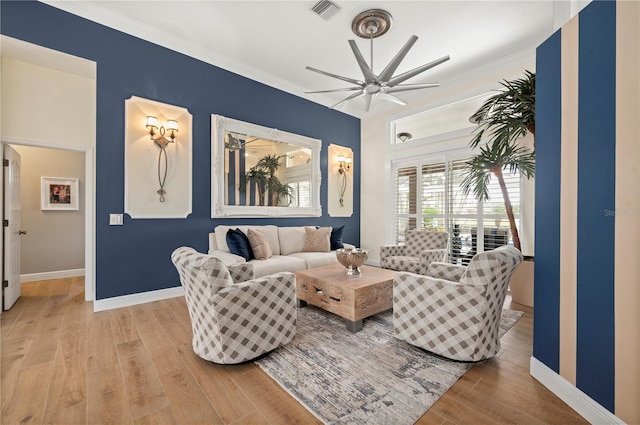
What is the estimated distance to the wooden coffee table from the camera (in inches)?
100

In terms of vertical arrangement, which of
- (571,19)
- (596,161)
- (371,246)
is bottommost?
(371,246)

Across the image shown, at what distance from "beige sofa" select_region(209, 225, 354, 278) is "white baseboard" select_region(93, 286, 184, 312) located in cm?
73

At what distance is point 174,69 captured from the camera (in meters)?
3.75

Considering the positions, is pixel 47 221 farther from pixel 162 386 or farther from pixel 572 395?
pixel 572 395

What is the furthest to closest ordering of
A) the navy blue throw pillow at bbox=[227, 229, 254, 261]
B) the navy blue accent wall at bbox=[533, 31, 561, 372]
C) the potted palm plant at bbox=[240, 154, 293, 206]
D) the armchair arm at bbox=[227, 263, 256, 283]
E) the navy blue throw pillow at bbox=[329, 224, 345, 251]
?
the navy blue throw pillow at bbox=[329, 224, 345, 251]
the potted palm plant at bbox=[240, 154, 293, 206]
the navy blue throw pillow at bbox=[227, 229, 254, 261]
the armchair arm at bbox=[227, 263, 256, 283]
the navy blue accent wall at bbox=[533, 31, 561, 372]

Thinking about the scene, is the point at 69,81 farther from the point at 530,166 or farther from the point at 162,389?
the point at 530,166

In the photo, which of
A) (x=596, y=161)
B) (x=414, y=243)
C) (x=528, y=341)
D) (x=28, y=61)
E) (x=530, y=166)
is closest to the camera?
(x=596, y=161)

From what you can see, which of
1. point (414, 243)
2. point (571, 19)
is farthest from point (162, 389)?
point (414, 243)

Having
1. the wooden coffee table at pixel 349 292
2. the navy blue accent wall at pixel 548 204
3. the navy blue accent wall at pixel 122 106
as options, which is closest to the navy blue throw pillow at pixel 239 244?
the navy blue accent wall at pixel 122 106

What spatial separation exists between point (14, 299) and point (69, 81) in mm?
2781

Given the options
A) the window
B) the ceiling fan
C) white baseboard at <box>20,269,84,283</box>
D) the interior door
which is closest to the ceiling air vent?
the ceiling fan

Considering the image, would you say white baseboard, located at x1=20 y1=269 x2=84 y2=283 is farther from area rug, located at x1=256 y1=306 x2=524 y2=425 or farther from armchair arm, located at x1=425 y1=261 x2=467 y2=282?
armchair arm, located at x1=425 y1=261 x2=467 y2=282

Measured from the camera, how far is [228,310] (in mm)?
1932

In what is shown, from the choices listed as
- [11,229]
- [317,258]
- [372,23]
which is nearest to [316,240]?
[317,258]
